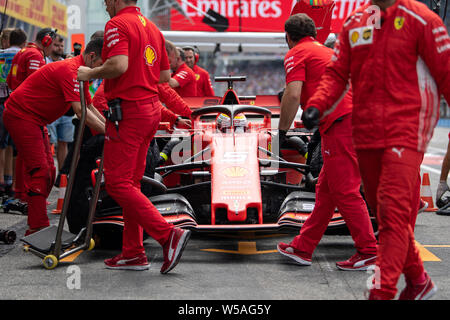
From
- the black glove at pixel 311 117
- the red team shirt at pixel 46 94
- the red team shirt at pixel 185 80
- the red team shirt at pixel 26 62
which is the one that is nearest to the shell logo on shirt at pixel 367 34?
the black glove at pixel 311 117

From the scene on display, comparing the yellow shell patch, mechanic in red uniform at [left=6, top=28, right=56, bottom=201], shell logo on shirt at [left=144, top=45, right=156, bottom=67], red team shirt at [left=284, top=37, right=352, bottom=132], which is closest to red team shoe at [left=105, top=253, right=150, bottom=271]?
the yellow shell patch

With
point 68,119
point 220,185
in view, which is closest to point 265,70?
point 68,119

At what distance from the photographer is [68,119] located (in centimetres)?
1054

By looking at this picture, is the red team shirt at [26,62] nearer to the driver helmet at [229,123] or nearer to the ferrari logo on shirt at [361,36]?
the driver helmet at [229,123]

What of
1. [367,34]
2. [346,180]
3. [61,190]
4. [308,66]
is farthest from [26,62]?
[367,34]

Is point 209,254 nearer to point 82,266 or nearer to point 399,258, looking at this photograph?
point 82,266

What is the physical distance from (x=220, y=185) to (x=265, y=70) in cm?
4651

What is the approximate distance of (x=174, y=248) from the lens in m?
4.95

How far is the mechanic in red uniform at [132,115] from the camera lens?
15.9ft

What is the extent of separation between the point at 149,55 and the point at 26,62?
3352 mm

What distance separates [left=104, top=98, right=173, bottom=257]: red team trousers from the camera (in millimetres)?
4859

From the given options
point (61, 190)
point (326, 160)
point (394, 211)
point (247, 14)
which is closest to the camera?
point (394, 211)

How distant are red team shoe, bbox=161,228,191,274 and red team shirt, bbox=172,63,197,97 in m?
5.00

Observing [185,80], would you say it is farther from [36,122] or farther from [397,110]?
[397,110]
